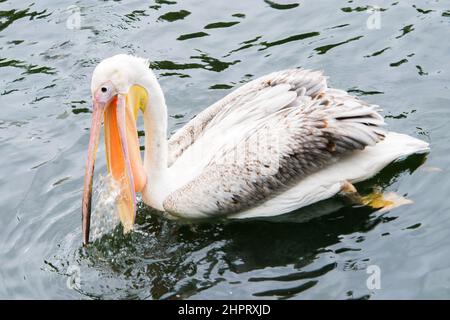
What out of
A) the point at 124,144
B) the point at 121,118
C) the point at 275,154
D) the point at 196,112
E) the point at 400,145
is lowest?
the point at 196,112

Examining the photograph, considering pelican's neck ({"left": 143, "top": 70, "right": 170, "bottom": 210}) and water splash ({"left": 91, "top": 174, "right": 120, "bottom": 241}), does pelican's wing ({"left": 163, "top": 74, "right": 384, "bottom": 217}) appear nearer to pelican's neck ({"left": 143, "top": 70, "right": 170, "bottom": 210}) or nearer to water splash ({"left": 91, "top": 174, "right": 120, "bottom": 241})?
pelican's neck ({"left": 143, "top": 70, "right": 170, "bottom": 210})

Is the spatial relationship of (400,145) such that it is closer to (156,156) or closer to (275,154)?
(275,154)

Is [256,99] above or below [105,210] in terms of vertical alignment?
above

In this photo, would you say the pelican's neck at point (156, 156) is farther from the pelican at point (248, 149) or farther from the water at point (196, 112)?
the water at point (196, 112)

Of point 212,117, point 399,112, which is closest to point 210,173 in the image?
point 212,117

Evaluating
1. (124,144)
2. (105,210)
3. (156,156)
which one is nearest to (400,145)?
(156,156)

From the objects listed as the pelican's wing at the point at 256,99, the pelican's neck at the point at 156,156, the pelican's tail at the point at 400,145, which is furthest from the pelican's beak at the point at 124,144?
the pelican's tail at the point at 400,145

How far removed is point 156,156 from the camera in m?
6.96

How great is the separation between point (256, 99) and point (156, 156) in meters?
0.87

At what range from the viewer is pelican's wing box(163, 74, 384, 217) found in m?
6.68

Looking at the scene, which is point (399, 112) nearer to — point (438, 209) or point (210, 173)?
point (438, 209)

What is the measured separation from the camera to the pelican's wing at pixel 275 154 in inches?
263

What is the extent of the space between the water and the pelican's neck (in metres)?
0.21

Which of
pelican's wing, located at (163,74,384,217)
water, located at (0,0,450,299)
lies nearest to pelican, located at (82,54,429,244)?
pelican's wing, located at (163,74,384,217)
